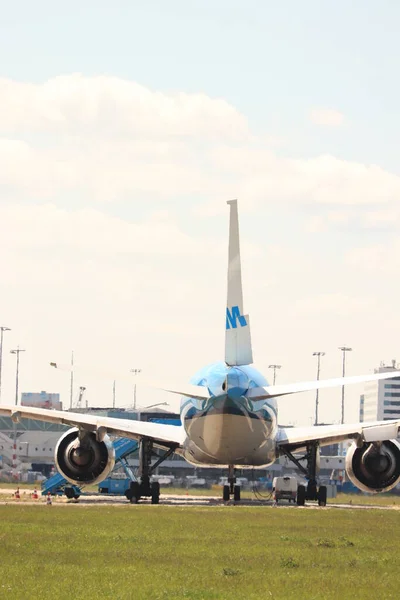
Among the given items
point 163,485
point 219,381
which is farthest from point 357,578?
point 163,485

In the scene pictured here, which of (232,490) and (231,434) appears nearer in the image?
(231,434)

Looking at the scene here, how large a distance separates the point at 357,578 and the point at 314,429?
37580mm

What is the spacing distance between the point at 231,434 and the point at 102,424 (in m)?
6.00


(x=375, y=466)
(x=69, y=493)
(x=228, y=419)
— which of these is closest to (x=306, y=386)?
(x=228, y=419)

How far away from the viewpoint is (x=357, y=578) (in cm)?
2216

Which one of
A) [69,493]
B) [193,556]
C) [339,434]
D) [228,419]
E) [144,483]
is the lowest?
[69,493]

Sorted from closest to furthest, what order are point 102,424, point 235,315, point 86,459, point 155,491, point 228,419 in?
point 228,419 < point 235,315 < point 102,424 < point 86,459 < point 155,491

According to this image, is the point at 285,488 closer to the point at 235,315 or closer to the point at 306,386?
the point at 235,315

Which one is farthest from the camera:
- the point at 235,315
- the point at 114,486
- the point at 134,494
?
the point at 114,486

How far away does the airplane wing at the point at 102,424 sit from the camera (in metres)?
52.7

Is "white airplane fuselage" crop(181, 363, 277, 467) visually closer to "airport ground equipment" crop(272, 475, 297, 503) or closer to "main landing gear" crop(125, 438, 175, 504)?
"main landing gear" crop(125, 438, 175, 504)

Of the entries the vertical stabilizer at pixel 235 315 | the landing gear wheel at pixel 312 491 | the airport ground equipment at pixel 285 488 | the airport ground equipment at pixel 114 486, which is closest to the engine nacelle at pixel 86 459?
the vertical stabilizer at pixel 235 315

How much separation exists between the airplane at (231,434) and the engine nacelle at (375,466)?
4cm

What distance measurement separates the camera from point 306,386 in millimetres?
41938
